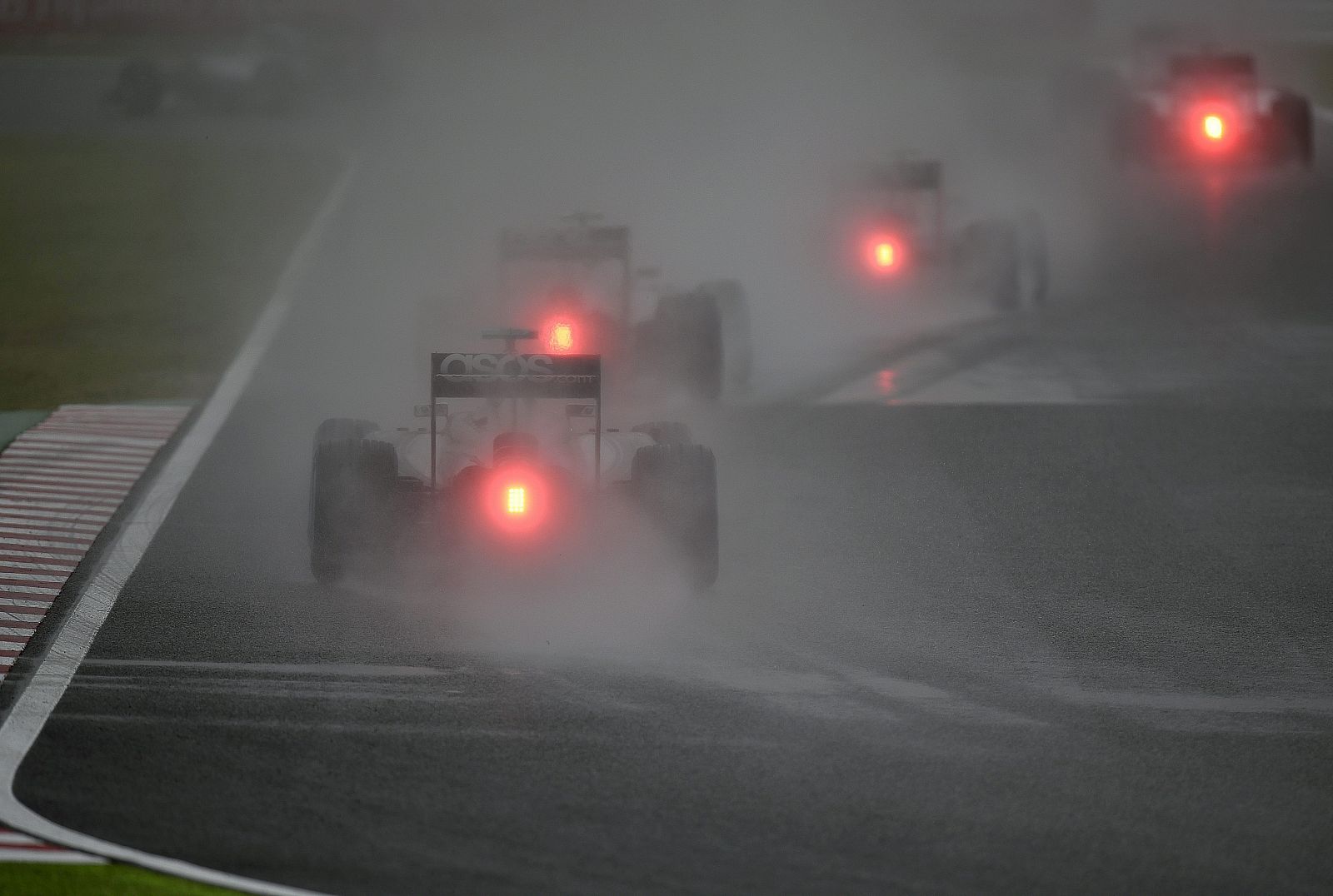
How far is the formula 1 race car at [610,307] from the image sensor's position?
15133 millimetres

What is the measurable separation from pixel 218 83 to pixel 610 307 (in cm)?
2528

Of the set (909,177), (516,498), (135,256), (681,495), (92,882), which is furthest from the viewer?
(135,256)

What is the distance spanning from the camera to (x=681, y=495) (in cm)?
1055

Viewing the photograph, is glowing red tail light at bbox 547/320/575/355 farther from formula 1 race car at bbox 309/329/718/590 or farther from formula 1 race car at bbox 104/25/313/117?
formula 1 race car at bbox 104/25/313/117

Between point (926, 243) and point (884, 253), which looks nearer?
point (884, 253)

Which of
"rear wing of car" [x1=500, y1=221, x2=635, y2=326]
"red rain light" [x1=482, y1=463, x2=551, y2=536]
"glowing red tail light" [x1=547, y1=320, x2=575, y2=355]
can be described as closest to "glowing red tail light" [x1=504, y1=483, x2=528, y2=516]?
"red rain light" [x1=482, y1=463, x2=551, y2=536]

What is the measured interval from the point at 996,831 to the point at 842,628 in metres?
2.80

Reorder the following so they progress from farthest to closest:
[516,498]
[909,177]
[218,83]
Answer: [218,83] < [909,177] < [516,498]

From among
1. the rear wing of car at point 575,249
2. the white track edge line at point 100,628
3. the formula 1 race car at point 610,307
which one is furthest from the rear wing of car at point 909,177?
the white track edge line at point 100,628

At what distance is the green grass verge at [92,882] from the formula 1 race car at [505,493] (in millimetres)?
3456

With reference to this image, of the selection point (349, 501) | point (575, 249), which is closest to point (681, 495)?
point (349, 501)

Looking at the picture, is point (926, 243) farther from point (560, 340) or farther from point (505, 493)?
point (505, 493)

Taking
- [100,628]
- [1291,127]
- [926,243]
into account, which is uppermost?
[1291,127]

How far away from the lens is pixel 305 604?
10.7 meters
